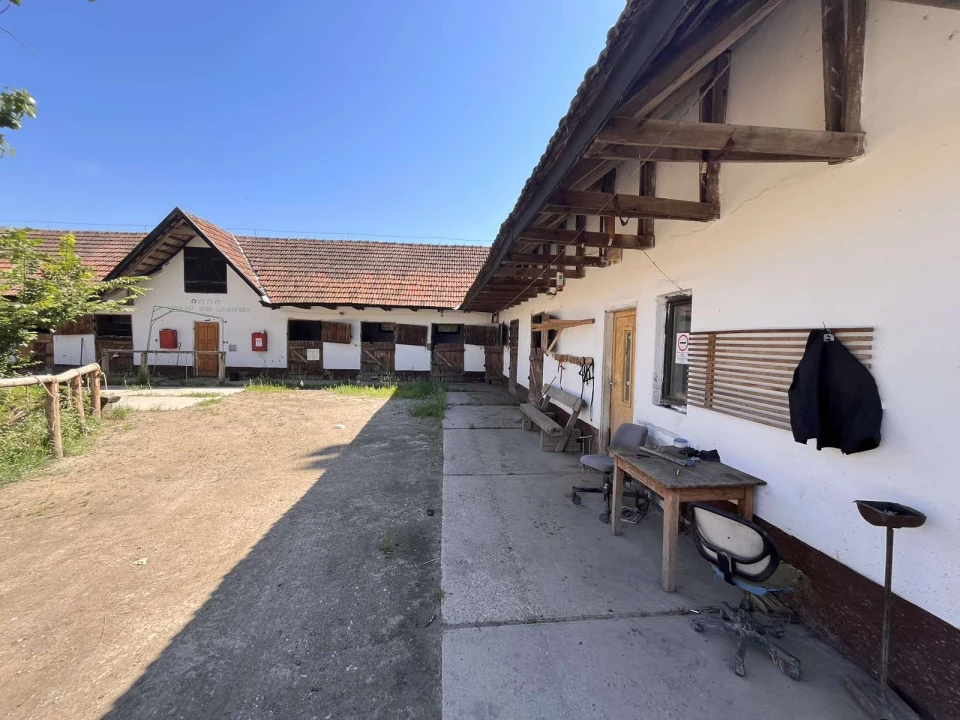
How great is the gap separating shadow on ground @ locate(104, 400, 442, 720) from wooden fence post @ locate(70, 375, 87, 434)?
17.0 feet

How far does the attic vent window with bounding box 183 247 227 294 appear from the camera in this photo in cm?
1448

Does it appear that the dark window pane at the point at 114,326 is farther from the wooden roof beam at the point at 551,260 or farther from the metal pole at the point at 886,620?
the metal pole at the point at 886,620

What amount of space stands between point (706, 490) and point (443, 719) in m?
2.11

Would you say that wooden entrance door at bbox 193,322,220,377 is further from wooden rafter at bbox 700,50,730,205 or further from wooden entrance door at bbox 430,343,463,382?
wooden rafter at bbox 700,50,730,205

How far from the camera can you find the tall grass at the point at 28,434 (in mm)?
5047

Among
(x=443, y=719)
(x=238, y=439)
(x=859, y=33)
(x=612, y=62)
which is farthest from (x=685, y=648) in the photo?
(x=238, y=439)

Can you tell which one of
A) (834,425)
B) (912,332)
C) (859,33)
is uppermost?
(859,33)

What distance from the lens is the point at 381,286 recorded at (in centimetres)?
1500

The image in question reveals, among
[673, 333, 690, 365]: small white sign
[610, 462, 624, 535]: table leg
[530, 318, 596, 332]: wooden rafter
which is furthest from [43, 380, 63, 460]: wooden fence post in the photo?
[673, 333, 690, 365]: small white sign

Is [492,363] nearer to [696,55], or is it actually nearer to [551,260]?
[551,260]

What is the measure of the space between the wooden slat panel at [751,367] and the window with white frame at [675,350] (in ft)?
0.99

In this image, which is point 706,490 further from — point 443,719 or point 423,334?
point 423,334

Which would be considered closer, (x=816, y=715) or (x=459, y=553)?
Answer: (x=816, y=715)

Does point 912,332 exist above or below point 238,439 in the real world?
above
